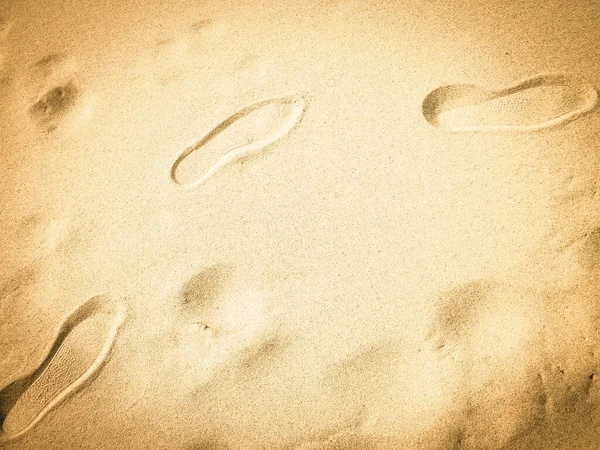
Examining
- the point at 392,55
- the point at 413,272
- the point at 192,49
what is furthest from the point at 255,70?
the point at 413,272

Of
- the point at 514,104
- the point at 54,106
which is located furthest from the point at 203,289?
the point at 514,104

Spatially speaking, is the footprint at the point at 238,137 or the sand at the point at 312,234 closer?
the sand at the point at 312,234

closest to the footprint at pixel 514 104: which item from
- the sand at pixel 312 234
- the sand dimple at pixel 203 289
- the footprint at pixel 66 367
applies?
the sand at pixel 312 234

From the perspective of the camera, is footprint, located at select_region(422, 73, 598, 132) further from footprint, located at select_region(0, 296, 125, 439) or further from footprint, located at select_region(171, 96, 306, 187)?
footprint, located at select_region(0, 296, 125, 439)

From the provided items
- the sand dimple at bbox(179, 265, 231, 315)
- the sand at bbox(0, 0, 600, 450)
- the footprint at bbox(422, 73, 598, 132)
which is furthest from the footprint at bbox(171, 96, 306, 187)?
the footprint at bbox(422, 73, 598, 132)

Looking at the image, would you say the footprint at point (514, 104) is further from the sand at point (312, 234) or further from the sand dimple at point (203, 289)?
the sand dimple at point (203, 289)

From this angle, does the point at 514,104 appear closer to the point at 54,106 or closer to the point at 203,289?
the point at 203,289
